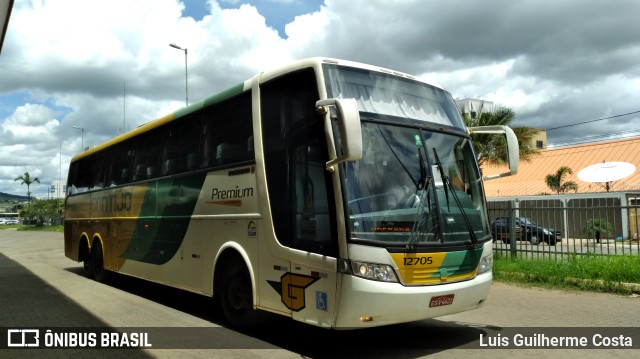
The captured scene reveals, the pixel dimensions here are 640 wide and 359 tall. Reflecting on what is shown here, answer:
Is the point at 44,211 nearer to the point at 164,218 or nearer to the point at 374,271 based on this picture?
the point at 164,218

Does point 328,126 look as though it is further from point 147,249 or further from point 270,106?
point 147,249

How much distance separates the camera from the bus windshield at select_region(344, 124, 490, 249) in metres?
5.44

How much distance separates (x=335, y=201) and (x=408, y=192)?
0.84 meters

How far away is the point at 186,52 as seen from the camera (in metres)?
26.7

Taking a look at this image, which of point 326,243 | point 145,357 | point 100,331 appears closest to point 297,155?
point 326,243

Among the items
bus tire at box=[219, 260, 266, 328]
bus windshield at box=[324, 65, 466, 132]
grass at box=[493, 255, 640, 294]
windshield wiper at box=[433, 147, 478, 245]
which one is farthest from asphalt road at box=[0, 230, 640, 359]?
bus windshield at box=[324, 65, 466, 132]

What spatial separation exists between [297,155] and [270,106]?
3.09 feet

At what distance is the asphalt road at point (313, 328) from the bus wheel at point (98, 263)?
159cm

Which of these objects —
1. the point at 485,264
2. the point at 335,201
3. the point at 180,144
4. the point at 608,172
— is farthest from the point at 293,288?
the point at 608,172

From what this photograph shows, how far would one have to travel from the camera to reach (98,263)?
1284 centimetres

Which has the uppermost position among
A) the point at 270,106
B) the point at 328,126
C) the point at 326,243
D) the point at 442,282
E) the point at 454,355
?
the point at 270,106

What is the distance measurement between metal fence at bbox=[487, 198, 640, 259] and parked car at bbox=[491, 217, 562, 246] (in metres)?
0.02

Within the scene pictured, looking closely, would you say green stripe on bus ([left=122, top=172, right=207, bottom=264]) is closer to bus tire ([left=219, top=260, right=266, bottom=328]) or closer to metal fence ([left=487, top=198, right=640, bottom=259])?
bus tire ([left=219, top=260, right=266, bottom=328])

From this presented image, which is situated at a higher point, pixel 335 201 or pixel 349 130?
pixel 349 130
